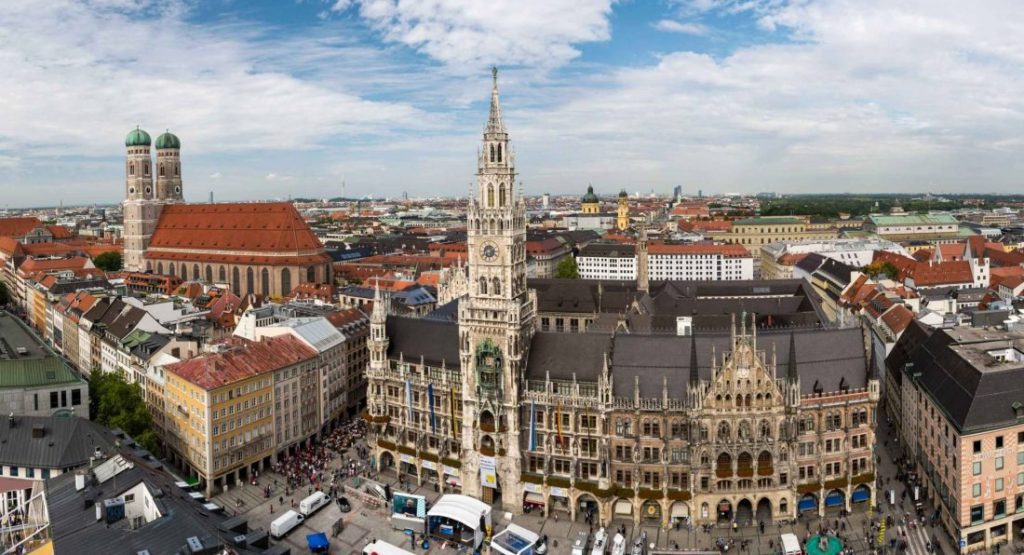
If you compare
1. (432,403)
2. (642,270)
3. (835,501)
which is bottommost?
(835,501)

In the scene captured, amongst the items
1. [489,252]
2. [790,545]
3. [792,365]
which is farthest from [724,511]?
[489,252]

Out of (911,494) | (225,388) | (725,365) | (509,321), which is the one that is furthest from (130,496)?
(911,494)

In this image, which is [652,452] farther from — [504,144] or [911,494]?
[504,144]

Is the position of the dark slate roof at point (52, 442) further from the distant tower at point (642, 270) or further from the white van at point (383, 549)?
the distant tower at point (642, 270)

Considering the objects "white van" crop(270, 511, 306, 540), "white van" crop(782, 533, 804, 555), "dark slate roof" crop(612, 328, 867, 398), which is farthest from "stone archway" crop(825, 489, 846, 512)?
"white van" crop(270, 511, 306, 540)

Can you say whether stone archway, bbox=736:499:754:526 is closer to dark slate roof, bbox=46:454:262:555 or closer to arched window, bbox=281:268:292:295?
dark slate roof, bbox=46:454:262:555

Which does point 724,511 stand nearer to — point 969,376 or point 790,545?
point 790,545

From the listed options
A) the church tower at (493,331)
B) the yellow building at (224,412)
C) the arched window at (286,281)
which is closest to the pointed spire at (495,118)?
the church tower at (493,331)
